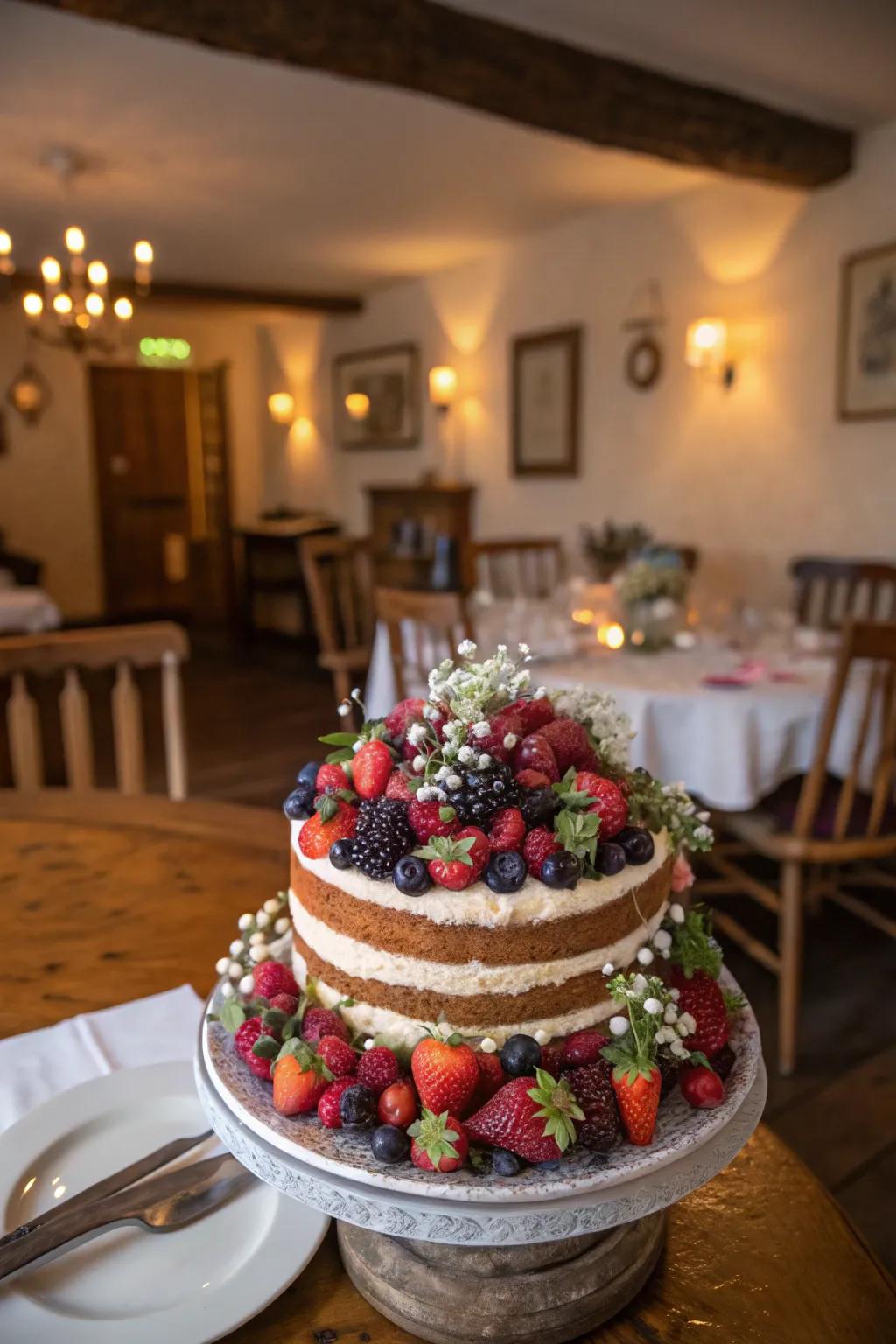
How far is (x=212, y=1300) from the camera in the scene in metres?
0.62

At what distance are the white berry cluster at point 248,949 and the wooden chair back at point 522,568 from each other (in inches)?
139

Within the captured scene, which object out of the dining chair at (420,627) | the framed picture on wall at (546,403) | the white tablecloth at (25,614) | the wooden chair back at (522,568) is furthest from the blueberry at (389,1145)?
the framed picture on wall at (546,403)

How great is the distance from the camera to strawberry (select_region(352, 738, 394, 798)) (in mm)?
742

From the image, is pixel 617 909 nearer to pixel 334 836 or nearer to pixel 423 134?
pixel 334 836

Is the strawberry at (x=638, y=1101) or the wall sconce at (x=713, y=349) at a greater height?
the wall sconce at (x=713, y=349)

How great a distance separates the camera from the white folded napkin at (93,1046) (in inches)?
34.3

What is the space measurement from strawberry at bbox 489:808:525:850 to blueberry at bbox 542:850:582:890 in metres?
0.03

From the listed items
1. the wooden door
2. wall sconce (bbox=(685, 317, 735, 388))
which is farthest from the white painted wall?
the wooden door

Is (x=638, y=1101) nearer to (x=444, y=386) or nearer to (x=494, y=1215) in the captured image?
(x=494, y=1215)

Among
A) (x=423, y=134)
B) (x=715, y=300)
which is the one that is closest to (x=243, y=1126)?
(x=423, y=134)

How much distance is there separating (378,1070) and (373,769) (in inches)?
8.6

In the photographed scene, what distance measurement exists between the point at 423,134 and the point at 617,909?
4030 mm

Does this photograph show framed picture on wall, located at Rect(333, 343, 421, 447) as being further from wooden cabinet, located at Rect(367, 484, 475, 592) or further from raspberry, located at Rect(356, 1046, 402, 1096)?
raspberry, located at Rect(356, 1046, 402, 1096)

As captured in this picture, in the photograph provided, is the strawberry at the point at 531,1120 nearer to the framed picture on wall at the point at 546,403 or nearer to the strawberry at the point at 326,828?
the strawberry at the point at 326,828
